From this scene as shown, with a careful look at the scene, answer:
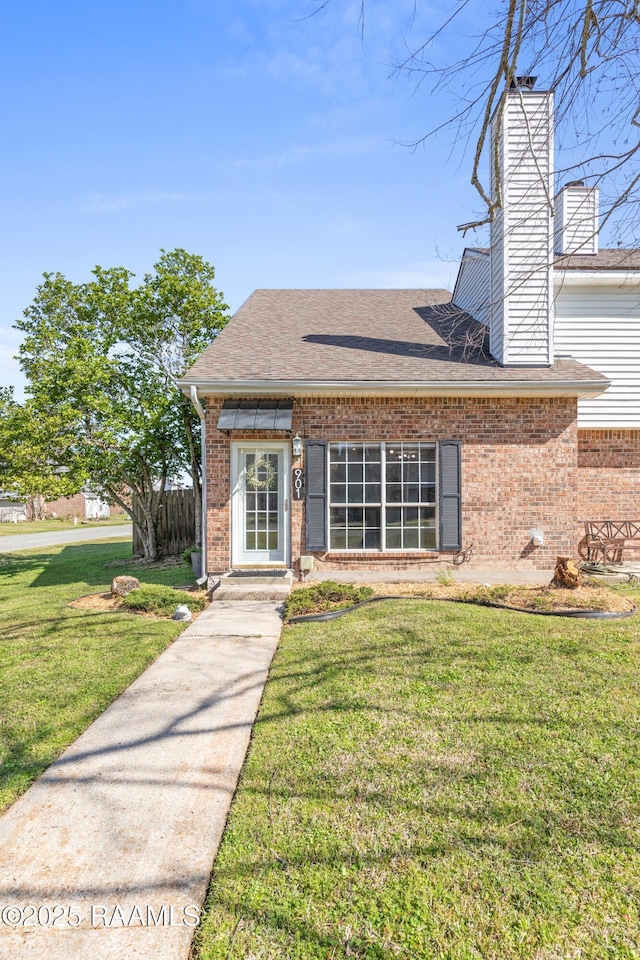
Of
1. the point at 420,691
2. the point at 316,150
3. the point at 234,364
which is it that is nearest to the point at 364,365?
the point at 234,364

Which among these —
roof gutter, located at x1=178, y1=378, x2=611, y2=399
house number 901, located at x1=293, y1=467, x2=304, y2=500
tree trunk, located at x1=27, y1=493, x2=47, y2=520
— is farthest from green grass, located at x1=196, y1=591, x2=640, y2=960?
tree trunk, located at x1=27, y1=493, x2=47, y2=520

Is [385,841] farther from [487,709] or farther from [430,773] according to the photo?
[487,709]

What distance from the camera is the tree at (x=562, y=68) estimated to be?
12.9ft

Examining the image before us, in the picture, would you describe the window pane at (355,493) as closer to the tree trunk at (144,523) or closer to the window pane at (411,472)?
the window pane at (411,472)

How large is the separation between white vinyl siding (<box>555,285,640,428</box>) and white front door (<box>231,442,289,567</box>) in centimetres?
576

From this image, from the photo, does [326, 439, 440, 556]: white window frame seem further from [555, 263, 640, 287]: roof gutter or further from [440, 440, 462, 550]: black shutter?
[555, 263, 640, 287]: roof gutter

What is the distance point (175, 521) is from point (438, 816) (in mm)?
10917

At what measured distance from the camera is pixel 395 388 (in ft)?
25.9

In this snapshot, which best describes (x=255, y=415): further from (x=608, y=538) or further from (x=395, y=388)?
(x=608, y=538)

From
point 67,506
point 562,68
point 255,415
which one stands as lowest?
point 67,506

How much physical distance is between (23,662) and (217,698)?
2.22 m

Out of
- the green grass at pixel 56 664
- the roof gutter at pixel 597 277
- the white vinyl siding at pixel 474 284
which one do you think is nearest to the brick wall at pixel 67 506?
the green grass at pixel 56 664

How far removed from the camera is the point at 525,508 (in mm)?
8258

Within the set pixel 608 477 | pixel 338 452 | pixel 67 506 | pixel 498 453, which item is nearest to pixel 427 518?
pixel 498 453
